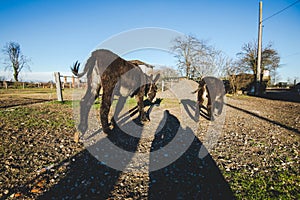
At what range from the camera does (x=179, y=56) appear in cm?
2516

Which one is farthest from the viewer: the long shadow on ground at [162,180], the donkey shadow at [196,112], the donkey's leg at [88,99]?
the donkey shadow at [196,112]

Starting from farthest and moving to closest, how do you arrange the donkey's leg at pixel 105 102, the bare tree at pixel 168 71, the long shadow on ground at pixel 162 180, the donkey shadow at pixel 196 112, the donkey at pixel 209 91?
the bare tree at pixel 168 71
the donkey shadow at pixel 196 112
the donkey at pixel 209 91
the donkey's leg at pixel 105 102
the long shadow on ground at pixel 162 180

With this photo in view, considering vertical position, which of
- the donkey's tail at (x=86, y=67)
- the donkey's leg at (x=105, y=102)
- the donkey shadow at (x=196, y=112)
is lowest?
the donkey shadow at (x=196, y=112)

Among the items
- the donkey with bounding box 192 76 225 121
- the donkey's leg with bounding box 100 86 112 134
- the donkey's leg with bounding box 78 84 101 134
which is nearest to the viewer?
the donkey's leg with bounding box 100 86 112 134

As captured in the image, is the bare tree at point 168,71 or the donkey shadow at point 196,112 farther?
the bare tree at point 168,71

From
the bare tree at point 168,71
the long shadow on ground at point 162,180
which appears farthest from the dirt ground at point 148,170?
the bare tree at point 168,71

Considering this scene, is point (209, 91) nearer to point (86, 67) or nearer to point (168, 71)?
point (86, 67)

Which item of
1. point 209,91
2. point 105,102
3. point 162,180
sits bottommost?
point 162,180

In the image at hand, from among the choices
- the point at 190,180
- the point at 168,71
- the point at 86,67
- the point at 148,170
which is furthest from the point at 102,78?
the point at 168,71

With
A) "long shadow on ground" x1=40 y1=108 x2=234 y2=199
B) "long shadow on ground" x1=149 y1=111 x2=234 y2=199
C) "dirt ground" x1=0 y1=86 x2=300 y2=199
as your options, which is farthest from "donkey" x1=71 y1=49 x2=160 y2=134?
"long shadow on ground" x1=149 y1=111 x2=234 y2=199

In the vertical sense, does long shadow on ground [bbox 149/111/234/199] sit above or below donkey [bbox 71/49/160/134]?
below

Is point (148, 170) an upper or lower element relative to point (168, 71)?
lower

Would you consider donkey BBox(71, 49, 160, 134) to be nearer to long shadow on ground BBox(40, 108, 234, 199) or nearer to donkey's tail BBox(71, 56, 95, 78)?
donkey's tail BBox(71, 56, 95, 78)

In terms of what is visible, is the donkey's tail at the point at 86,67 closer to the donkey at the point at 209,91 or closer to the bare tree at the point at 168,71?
the donkey at the point at 209,91
